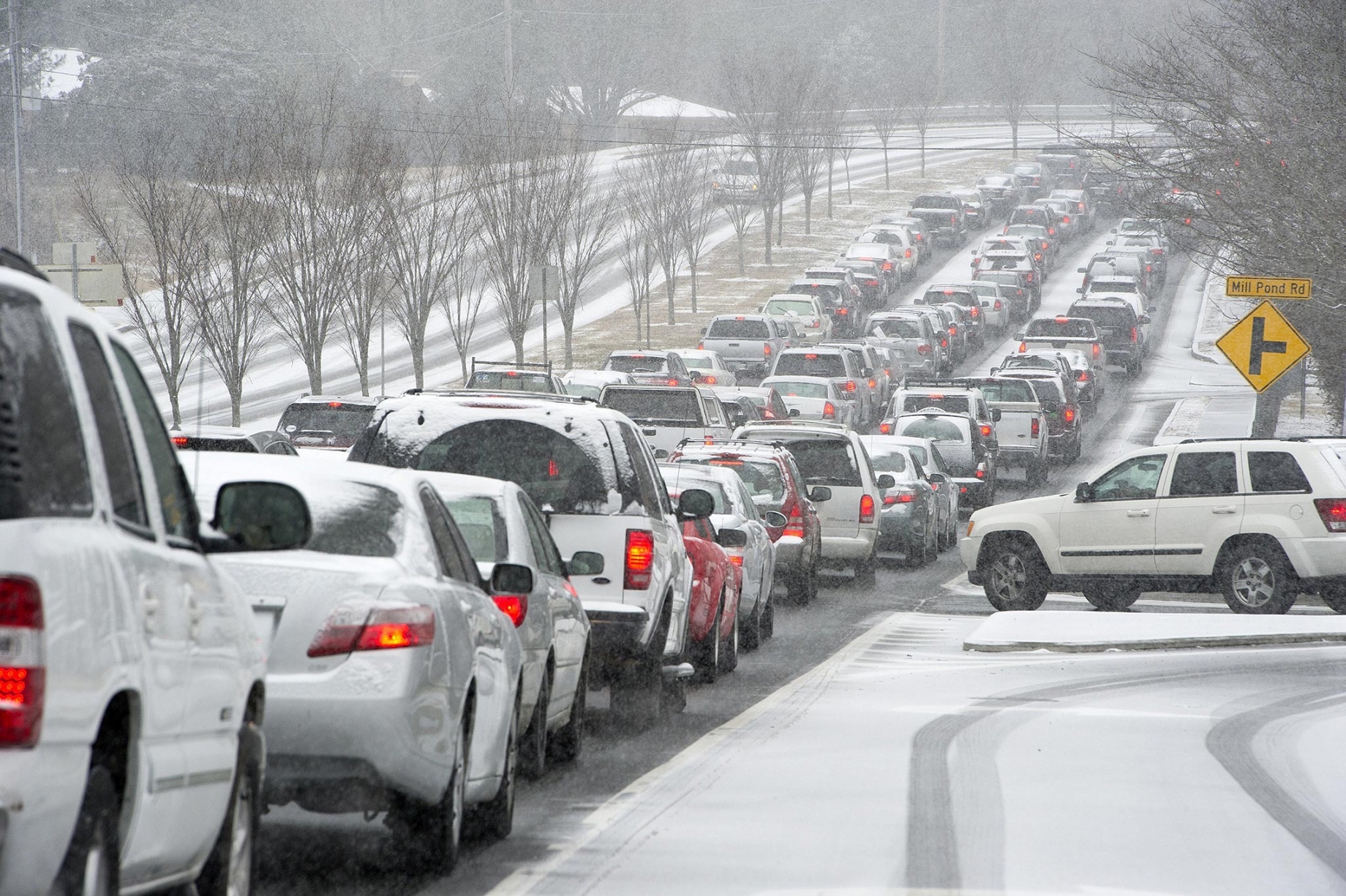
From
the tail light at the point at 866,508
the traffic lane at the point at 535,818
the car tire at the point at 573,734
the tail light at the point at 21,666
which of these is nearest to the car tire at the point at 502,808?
the traffic lane at the point at 535,818

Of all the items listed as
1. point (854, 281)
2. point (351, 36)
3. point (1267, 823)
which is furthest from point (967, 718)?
point (351, 36)

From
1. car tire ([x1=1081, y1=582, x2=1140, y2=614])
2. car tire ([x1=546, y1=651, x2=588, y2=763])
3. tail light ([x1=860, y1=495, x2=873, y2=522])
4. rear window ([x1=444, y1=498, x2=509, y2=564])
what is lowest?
car tire ([x1=1081, y1=582, x2=1140, y2=614])

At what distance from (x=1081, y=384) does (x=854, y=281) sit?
18.2 m

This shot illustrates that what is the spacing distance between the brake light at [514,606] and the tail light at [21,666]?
5.34 m

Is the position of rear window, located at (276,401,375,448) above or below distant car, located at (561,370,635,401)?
below

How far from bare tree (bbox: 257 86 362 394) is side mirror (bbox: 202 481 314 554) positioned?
110ft

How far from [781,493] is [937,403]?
14026 millimetres

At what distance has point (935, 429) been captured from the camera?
32.3m

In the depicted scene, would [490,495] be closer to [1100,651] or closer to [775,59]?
A: [1100,651]

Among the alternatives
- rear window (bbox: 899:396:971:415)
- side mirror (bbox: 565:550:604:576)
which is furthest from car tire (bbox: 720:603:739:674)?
rear window (bbox: 899:396:971:415)

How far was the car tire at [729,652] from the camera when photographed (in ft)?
49.8

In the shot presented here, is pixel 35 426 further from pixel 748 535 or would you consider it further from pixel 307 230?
pixel 307 230

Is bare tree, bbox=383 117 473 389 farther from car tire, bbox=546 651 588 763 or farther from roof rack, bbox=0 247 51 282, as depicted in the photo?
roof rack, bbox=0 247 51 282

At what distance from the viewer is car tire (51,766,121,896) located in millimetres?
3926
